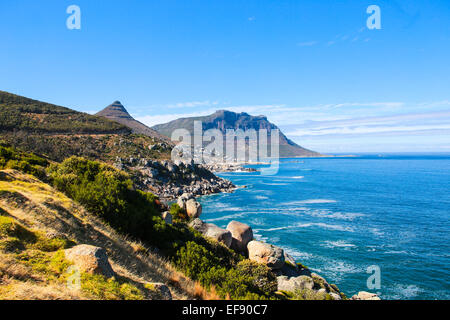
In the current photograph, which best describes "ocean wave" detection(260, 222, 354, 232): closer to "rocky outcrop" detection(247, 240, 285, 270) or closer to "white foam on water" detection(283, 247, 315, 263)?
"white foam on water" detection(283, 247, 315, 263)

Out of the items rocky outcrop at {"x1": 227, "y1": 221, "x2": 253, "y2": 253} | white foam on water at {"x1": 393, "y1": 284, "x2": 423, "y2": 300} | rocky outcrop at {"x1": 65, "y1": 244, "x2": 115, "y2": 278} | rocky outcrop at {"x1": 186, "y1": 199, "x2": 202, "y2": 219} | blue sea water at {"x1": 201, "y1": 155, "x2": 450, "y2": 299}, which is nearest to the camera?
rocky outcrop at {"x1": 65, "y1": 244, "x2": 115, "y2": 278}

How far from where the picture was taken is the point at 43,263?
6660 mm

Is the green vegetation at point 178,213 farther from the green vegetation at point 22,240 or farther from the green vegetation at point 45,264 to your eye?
the green vegetation at point 45,264

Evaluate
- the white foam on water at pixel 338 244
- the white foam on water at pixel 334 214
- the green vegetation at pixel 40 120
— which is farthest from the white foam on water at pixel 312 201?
the green vegetation at pixel 40 120

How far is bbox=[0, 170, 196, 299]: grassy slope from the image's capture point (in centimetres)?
566

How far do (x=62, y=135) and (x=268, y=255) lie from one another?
70383 millimetres

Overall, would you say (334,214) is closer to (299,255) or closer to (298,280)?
(299,255)

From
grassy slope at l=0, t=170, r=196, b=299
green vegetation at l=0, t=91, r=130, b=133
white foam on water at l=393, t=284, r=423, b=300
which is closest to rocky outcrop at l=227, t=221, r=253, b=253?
grassy slope at l=0, t=170, r=196, b=299

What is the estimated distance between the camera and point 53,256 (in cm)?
712

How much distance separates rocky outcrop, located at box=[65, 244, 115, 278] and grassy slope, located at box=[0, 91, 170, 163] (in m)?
50.2

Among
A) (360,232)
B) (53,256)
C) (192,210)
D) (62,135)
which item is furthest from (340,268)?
(62,135)

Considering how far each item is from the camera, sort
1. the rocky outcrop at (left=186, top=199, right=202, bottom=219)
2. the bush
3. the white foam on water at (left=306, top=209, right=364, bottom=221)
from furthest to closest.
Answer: the white foam on water at (left=306, top=209, right=364, bottom=221) → the rocky outcrop at (left=186, top=199, right=202, bottom=219) → the bush

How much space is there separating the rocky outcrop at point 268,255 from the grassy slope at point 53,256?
10.1 m

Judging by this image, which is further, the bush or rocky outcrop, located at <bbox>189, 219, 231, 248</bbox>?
rocky outcrop, located at <bbox>189, 219, 231, 248</bbox>
